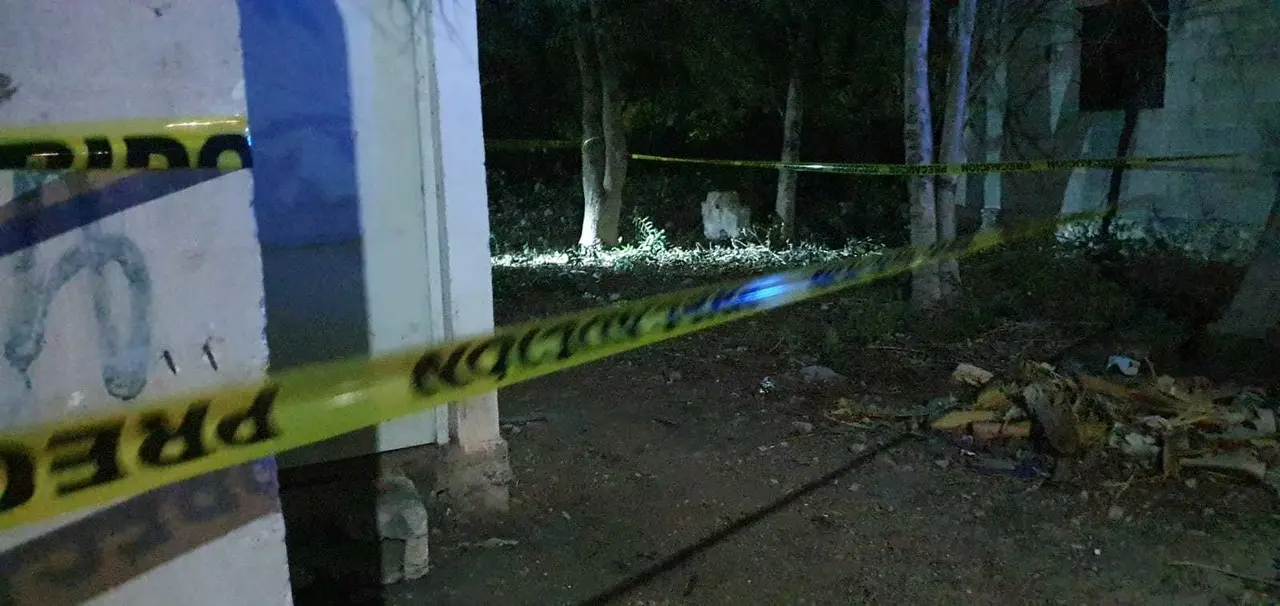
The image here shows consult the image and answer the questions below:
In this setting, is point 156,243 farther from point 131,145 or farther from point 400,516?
point 400,516

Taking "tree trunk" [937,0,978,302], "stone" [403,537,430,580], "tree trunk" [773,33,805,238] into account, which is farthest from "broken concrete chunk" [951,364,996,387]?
"tree trunk" [773,33,805,238]

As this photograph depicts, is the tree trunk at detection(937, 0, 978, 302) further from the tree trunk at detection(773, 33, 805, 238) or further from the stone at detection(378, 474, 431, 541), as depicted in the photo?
the stone at detection(378, 474, 431, 541)

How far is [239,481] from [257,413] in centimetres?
59

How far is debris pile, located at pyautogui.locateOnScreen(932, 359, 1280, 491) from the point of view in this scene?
4031 mm

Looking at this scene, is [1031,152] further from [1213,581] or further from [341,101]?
[341,101]

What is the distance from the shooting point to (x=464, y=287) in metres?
3.79

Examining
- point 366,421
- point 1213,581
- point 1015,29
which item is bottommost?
point 1213,581

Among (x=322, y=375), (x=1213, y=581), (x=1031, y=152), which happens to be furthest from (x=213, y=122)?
(x=1031, y=152)

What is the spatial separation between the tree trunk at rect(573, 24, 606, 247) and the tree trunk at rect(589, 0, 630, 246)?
0.24 ft

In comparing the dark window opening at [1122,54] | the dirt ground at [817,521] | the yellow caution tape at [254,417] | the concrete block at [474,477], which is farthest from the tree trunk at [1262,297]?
the yellow caution tape at [254,417]

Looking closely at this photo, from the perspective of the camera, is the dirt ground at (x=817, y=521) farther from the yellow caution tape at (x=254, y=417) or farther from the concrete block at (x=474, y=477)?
the yellow caution tape at (x=254, y=417)

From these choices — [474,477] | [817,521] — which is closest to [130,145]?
[474,477]

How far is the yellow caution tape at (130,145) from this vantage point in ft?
4.90

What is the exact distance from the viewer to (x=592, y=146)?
39.6 ft
